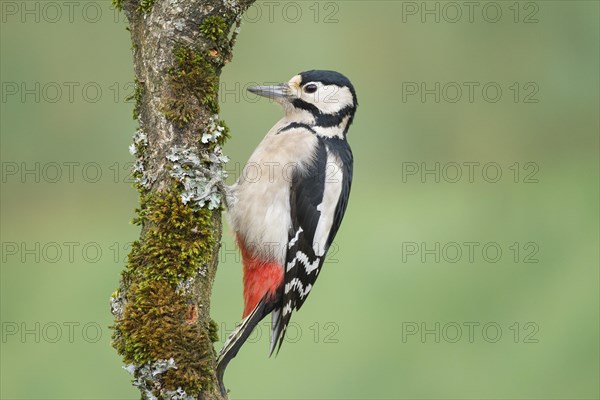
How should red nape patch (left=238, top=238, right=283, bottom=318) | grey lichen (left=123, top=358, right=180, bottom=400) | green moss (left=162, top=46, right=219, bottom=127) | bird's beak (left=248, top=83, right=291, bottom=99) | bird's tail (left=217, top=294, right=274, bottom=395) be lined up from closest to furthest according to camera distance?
grey lichen (left=123, top=358, right=180, bottom=400)
green moss (left=162, top=46, right=219, bottom=127)
bird's tail (left=217, top=294, right=274, bottom=395)
red nape patch (left=238, top=238, right=283, bottom=318)
bird's beak (left=248, top=83, right=291, bottom=99)

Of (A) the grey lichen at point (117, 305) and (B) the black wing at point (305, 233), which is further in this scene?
(B) the black wing at point (305, 233)

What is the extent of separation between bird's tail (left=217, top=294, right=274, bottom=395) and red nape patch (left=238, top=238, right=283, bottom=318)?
31 mm

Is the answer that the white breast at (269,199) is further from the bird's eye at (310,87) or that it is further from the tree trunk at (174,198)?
the tree trunk at (174,198)

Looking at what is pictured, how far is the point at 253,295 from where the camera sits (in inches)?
142

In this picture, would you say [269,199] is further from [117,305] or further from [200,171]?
[117,305]

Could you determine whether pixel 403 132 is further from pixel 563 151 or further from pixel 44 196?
pixel 44 196

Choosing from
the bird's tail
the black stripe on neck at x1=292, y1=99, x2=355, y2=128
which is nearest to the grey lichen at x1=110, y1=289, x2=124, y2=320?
the bird's tail

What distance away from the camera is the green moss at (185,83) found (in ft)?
9.80

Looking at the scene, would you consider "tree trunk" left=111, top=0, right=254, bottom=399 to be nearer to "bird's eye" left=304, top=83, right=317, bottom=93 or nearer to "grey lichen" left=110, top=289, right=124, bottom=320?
"grey lichen" left=110, top=289, right=124, bottom=320

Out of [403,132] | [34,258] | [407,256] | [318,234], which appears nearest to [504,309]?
[407,256]

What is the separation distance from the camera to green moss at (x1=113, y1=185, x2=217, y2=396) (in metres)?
2.87

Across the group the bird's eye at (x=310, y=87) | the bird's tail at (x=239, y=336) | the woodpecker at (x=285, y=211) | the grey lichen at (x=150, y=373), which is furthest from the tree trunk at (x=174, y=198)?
the bird's eye at (x=310, y=87)

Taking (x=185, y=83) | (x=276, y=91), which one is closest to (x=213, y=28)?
(x=185, y=83)

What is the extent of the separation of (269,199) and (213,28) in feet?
3.01
